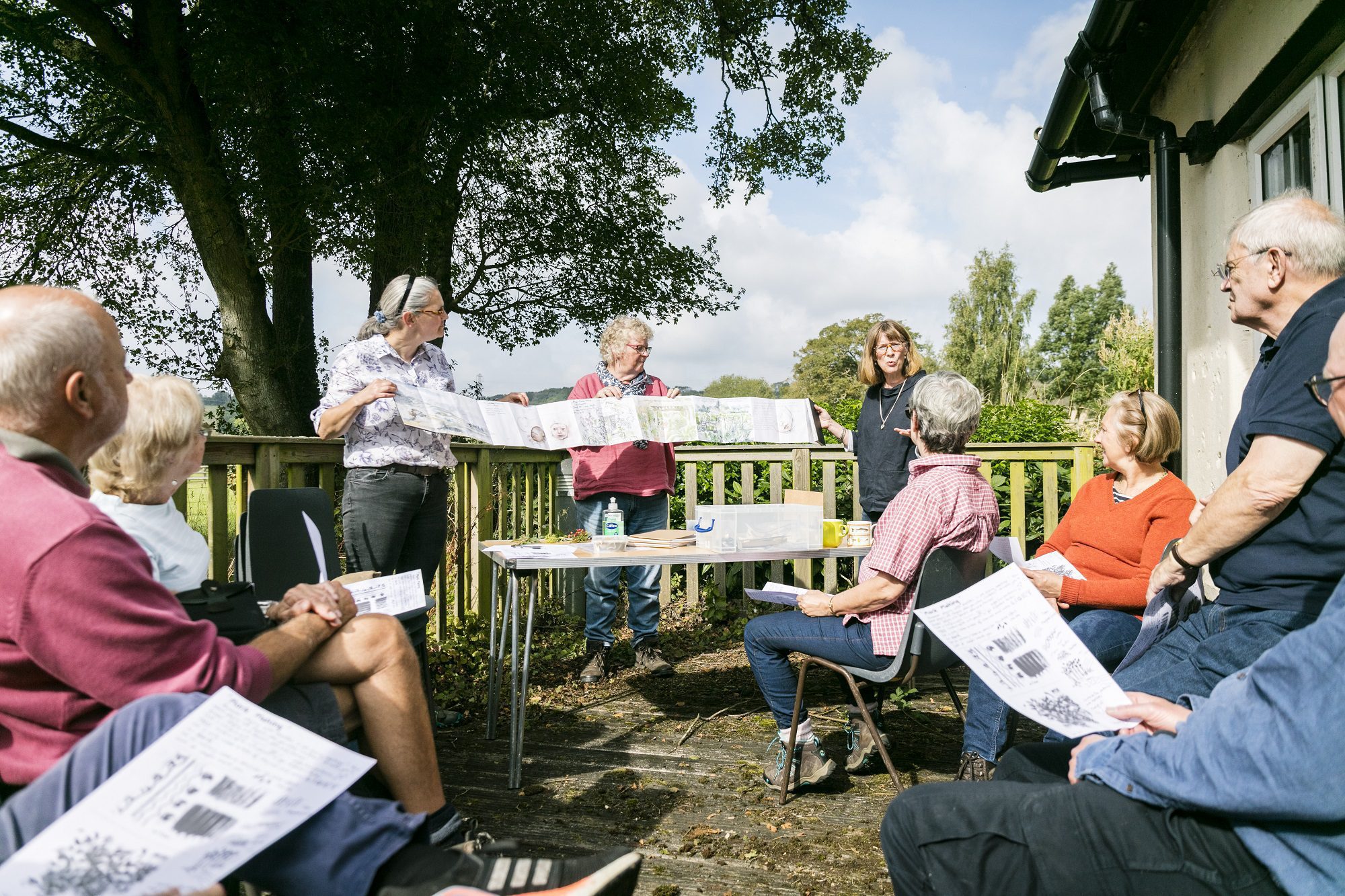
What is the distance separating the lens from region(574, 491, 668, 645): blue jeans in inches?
196

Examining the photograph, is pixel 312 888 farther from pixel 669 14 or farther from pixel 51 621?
pixel 669 14

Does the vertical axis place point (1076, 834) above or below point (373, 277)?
below

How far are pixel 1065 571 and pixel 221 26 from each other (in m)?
8.05

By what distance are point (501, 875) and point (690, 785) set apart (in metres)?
2.15

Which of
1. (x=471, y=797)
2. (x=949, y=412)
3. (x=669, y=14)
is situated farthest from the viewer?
(x=669, y=14)

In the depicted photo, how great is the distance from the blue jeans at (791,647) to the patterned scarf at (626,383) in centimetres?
172

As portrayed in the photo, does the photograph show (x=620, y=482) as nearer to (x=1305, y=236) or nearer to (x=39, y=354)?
(x=1305, y=236)

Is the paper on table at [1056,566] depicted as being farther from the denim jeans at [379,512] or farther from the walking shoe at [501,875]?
the denim jeans at [379,512]

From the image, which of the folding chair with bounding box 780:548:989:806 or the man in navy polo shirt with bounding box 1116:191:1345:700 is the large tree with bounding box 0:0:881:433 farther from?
the man in navy polo shirt with bounding box 1116:191:1345:700

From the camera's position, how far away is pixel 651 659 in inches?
206

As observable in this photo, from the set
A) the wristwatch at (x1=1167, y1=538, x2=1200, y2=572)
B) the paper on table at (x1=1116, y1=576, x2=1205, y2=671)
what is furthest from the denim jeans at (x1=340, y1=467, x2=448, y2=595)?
the wristwatch at (x1=1167, y1=538, x2=1200, y2=572)

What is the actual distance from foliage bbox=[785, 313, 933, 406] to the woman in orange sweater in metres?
49.9

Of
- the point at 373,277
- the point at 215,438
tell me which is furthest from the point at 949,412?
the point at 373,277

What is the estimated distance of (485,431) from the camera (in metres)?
3.97
